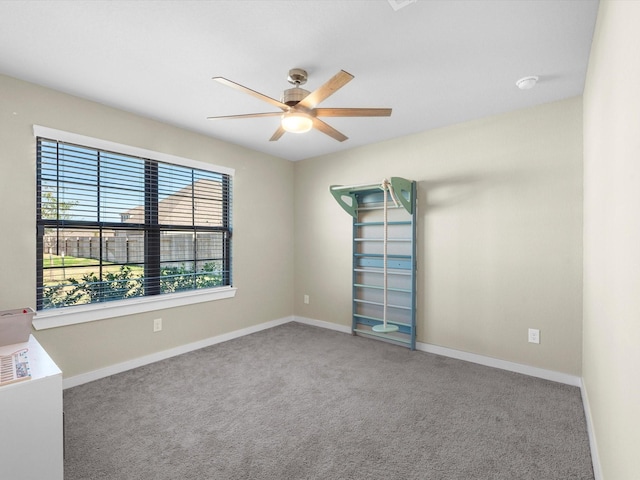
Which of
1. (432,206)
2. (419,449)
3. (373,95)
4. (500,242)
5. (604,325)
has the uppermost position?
(373,95)

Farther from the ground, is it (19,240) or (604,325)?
(19,240)

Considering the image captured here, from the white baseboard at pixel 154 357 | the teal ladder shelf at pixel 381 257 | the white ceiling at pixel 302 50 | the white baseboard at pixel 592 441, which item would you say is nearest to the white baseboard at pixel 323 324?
the teal ladder shelf at pixel 381 257

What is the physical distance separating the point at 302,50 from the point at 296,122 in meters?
0.43

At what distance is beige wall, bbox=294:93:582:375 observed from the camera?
108 inches

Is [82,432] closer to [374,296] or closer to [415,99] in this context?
[374,296]

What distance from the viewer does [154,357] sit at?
10.7 ft

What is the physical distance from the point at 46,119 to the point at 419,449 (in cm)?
357

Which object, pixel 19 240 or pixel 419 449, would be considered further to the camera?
pixel 19 240

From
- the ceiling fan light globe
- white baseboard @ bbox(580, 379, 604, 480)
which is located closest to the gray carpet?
white baseboard @ bbox(580, 379, 604, 480)

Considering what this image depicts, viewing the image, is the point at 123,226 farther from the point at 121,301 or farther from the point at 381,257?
the point at 381,257

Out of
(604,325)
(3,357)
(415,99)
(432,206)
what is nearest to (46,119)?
(3,357)

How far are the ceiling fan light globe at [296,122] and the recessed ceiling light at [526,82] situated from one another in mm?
1609

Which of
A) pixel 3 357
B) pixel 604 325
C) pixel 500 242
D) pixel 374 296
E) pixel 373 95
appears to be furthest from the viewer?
pixel 374 296

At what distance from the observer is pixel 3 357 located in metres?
1.81
